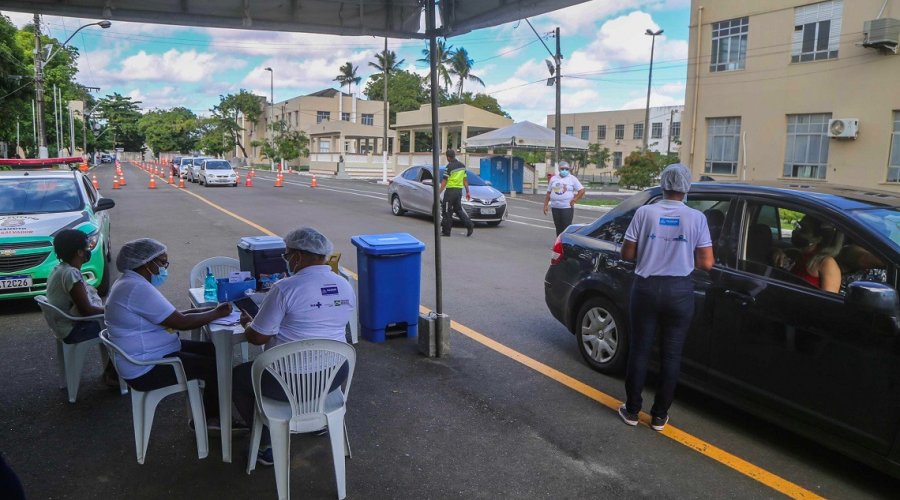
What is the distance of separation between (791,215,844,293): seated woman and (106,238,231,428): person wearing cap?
3.57m

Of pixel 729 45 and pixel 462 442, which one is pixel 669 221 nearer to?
pixel 462 442

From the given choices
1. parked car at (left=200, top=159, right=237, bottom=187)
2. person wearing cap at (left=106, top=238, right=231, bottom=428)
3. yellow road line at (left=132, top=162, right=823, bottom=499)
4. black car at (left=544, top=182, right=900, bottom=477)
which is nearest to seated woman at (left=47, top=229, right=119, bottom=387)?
person wearing cap at (left=106, top=238, right=231, bottom=428)

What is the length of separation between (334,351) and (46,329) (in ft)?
15.6

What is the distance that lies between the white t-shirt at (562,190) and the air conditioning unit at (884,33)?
13.0 m

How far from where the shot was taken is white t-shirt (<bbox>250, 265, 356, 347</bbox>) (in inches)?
138

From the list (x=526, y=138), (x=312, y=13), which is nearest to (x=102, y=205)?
(x=312, y=13)

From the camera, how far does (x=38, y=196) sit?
7.92 metres

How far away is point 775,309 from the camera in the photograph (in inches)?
149

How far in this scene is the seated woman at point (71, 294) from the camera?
4.54 meters

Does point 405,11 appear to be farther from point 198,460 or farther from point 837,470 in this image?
point 837,470

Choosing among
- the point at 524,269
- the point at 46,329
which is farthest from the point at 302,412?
the point at 524,269

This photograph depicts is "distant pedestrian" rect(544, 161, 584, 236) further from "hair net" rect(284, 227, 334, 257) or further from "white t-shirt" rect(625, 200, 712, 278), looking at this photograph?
"hair net" rect(284, 227, 334, 257)

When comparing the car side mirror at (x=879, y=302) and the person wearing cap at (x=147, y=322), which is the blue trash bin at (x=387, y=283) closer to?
the person wearing cap at (x=147, y=322)

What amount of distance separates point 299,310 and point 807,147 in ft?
74.0
